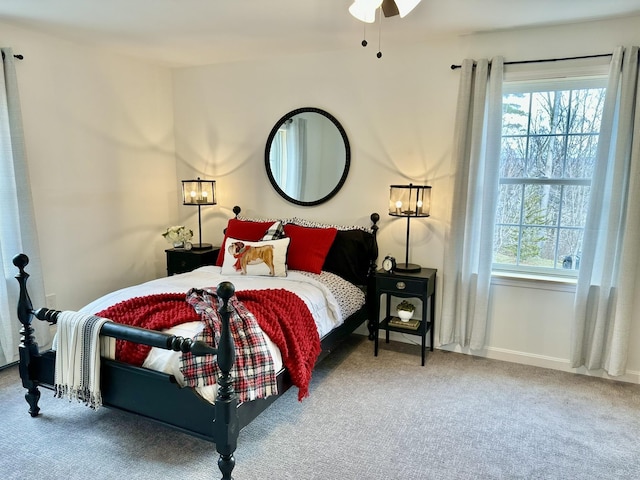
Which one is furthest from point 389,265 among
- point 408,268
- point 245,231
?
point 245,231

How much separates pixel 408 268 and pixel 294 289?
3.23ft

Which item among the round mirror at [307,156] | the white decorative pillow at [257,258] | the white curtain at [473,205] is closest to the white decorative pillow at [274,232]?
the white decorative pillow at [257,258]

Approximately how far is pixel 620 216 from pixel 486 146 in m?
1.01

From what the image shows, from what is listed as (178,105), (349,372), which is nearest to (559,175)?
(349,372)

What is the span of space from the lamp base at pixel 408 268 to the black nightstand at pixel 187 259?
177 cm

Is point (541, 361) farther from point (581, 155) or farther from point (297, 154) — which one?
point (297, 154)

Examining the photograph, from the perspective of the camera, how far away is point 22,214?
10.6ft

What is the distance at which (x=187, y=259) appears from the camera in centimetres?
419

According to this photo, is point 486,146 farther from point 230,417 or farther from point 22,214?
Answer: point 22,214

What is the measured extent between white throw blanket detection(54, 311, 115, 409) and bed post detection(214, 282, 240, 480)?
0.75m

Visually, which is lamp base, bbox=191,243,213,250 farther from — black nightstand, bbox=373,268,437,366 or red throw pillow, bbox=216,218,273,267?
black nightstand, bbox=373,268,437,366

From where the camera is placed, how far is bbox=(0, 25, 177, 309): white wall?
3463mm

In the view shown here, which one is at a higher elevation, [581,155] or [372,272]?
[581,155]

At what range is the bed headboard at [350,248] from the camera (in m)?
3.72
